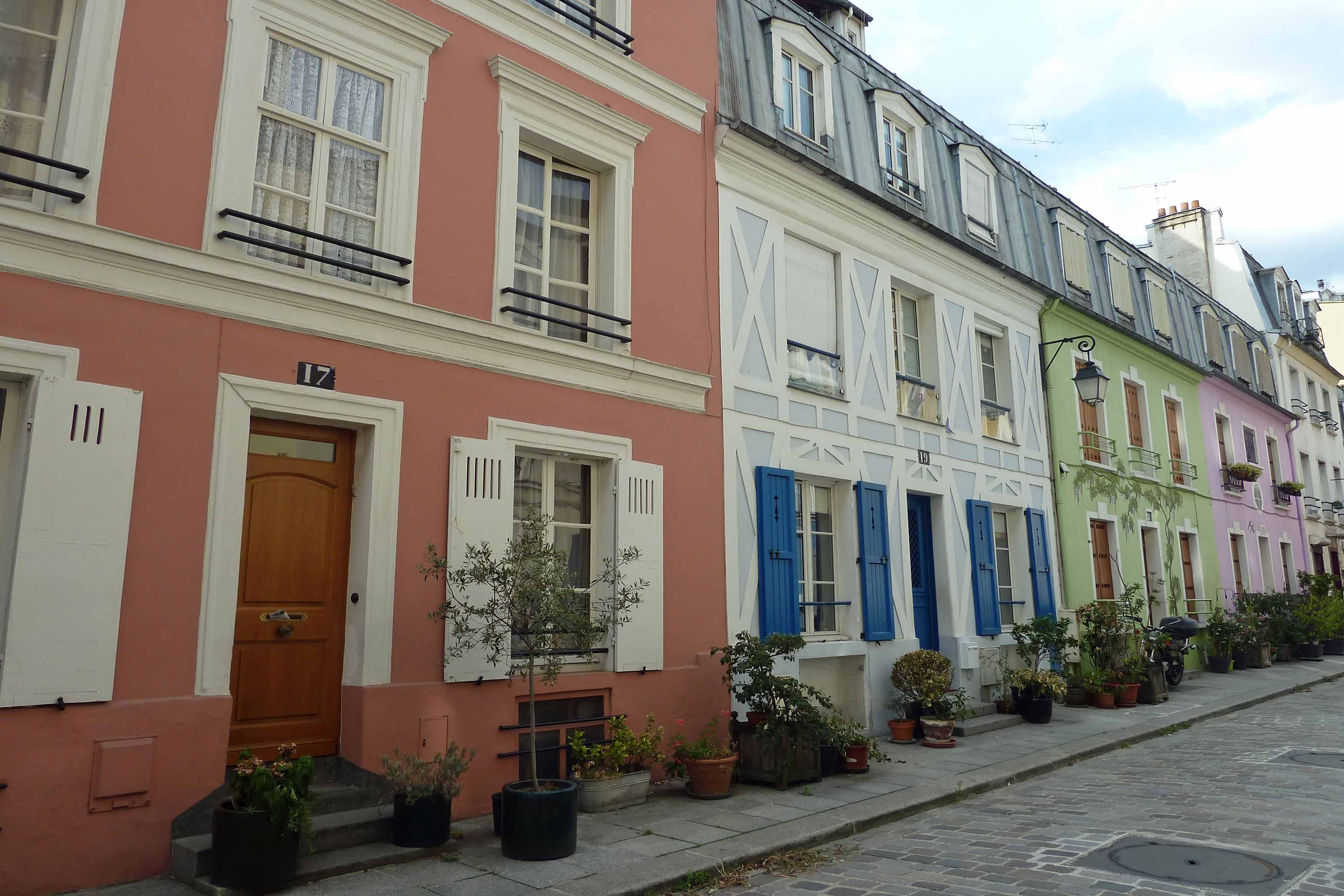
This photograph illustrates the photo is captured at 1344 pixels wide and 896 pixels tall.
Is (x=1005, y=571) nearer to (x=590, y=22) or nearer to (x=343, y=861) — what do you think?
(x=590, y=22)

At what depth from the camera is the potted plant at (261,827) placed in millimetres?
4621

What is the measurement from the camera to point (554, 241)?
8031 millimetres

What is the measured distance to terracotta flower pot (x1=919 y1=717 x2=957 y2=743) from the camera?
9.50 m

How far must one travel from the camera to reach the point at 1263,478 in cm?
2222

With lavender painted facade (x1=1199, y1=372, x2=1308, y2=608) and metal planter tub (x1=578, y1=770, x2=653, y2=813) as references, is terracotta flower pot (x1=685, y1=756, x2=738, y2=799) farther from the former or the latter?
lavender painted facade (x1=1199, y1=372, x2=1308, y2=608)

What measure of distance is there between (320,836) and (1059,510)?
11.9 meters

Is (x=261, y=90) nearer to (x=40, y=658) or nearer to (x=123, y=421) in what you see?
(x=123, y=421)

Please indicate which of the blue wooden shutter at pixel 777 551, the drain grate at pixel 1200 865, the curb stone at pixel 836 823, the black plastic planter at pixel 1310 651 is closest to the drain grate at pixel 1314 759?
the curb stone at pixel 836 823

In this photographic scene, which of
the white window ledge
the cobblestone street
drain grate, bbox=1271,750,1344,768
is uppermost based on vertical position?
the white window ledge

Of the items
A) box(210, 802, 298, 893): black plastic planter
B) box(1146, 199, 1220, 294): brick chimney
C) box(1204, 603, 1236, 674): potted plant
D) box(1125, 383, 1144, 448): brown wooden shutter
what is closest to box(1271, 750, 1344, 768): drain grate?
box(210, 802, 298, 893): black plastic planter

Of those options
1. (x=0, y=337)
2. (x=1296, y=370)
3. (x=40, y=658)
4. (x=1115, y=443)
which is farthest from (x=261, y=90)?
(x=1296, y=370)

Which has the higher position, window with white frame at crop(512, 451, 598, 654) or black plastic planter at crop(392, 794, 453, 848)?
window with white frame at crop(512, 451, 598, 654)

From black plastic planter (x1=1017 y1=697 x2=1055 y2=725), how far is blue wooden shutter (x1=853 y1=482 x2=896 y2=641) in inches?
88.2

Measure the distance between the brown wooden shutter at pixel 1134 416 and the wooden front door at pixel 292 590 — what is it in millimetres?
14985
